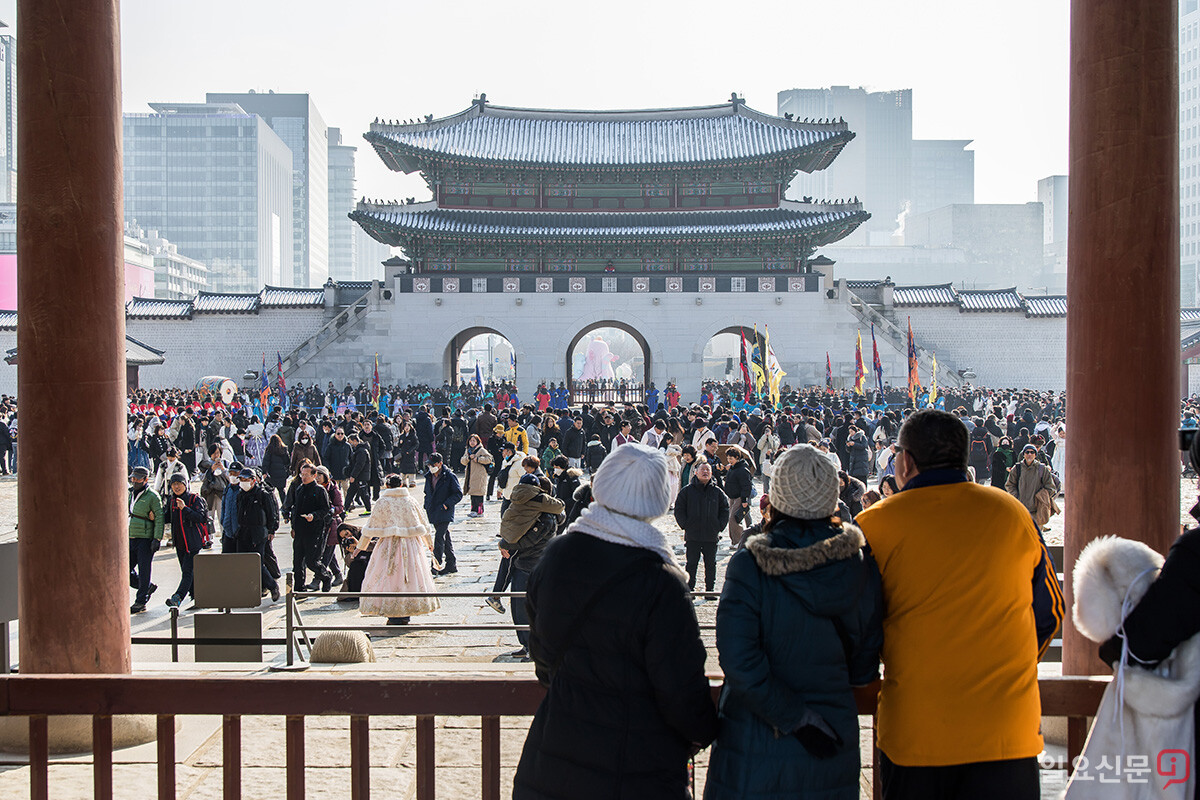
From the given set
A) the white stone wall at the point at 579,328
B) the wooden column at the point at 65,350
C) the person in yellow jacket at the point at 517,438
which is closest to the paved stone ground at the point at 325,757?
the wooden column at the point at 65,350

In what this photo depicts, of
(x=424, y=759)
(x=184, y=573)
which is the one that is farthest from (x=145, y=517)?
(x=424, y=759)

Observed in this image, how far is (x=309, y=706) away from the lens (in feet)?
10.9

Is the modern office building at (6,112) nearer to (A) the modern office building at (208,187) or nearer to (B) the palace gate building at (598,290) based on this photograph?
(A) the modern office building at (208,187)

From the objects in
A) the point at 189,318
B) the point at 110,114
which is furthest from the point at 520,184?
the point at 110,114

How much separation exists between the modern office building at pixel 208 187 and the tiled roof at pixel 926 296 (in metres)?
85.7

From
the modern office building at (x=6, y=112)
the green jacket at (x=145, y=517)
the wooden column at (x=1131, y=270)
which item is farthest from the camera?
the modern office building at (x=6, y=112)

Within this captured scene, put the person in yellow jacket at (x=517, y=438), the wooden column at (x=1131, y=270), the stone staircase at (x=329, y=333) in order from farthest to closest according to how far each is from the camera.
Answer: the stone staircase at (x=329, y=333) < the person in yellow jacket at (x=517, y=438) < the wooden column at (x=1131, y=270)

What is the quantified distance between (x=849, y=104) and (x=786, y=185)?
131075mm

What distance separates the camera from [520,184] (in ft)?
120

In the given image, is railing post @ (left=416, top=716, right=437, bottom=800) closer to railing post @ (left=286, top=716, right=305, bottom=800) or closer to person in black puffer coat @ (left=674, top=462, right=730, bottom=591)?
railing post @ (left=286, top=716, right=305, bottom=800)

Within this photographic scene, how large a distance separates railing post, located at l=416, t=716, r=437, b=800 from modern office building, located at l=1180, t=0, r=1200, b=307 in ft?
281

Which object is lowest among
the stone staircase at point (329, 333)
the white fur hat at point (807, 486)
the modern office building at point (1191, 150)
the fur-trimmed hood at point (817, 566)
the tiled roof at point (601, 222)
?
the fur-trimmed hood at point (817, 566)

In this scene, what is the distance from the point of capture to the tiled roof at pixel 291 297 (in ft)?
118

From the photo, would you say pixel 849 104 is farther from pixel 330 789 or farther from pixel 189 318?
pixel 330 789
